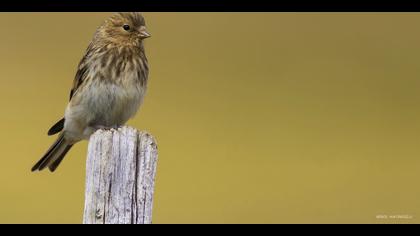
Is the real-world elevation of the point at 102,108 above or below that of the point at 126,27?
below

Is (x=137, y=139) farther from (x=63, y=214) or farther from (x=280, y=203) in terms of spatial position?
(x=280, y=203)

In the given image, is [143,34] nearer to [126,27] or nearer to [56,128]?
[126,27]

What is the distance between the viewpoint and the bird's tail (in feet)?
26.2

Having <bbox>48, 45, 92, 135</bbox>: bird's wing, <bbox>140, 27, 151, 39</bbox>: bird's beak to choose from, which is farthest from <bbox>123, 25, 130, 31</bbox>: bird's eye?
<bbox>48, 45, 92, 135</bbox>: bird's wing

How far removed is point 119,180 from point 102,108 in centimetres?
246

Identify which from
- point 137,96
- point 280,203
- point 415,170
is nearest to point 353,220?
point 280,203

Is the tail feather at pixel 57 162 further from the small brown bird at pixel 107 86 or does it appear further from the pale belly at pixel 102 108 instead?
the pale belly at pixel 102 108

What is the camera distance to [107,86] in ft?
26.0

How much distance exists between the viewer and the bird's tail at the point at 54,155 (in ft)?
26.2

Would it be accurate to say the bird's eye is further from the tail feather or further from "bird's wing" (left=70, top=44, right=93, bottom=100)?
the tail feather

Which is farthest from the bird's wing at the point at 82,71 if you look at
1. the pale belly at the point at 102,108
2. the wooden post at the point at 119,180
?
the wooden post at the point at 119,180

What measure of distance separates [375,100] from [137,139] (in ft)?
28.1

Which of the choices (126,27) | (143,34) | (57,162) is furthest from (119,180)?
(126,27)
